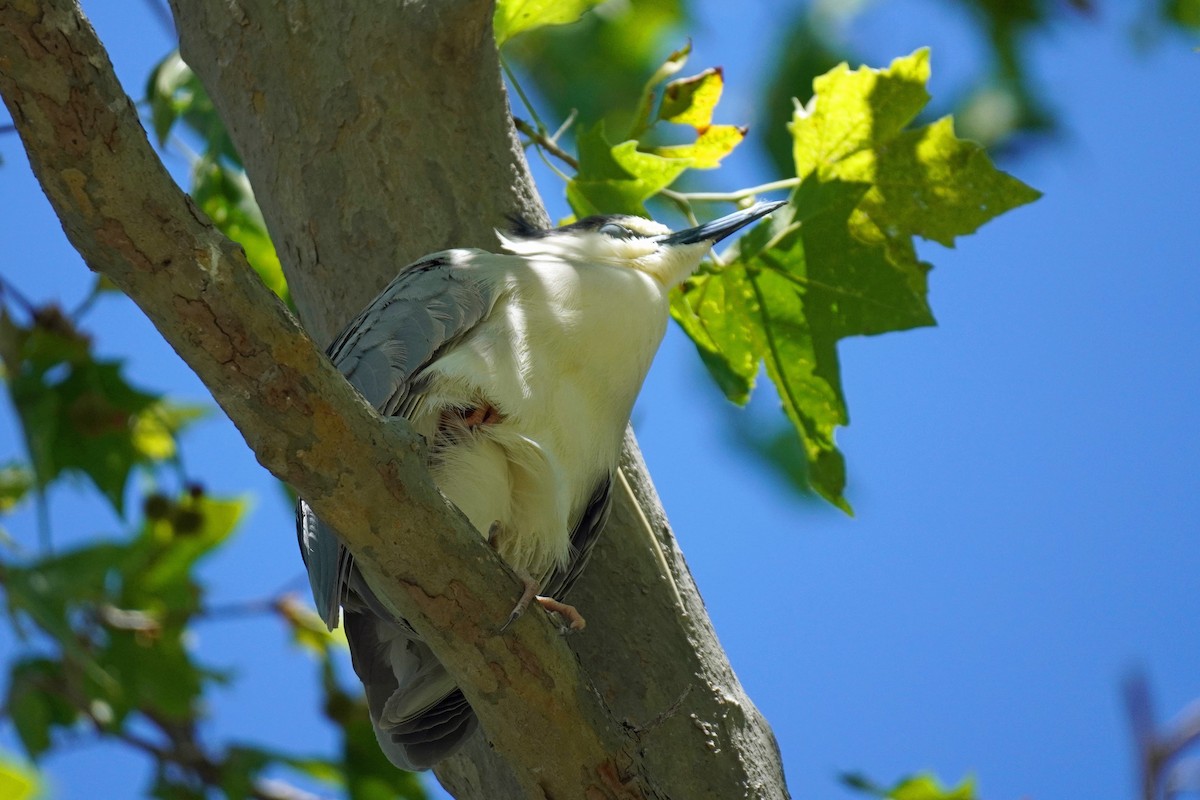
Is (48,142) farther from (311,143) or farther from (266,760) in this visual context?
(266,760)

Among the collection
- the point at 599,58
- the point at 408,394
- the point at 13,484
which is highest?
the point at 408,394

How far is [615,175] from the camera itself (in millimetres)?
2033

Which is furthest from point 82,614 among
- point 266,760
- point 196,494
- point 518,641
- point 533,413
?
point 518,641

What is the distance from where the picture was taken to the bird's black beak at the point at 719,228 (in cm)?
217

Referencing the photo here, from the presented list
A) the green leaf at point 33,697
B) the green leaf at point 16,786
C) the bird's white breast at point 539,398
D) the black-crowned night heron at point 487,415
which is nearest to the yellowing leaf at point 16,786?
the green leaf at point 16,786

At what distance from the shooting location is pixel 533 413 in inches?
69.2

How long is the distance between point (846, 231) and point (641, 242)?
0.39 m

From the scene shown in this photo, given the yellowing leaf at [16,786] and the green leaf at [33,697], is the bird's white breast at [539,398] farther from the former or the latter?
the green leaf at [33,697]

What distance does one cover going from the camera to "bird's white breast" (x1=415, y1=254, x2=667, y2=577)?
1725 mm

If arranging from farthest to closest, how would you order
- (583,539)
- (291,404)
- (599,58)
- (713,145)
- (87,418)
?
(599,58) → (87,418) → (713,145) → (583,539) → (291,404)

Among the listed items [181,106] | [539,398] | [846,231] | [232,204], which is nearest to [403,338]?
[539,398]

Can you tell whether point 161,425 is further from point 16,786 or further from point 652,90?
point 652,90

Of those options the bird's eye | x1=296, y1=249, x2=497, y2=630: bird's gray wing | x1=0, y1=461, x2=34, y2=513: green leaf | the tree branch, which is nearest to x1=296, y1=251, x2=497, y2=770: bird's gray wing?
x1=296, y1=249, x2=497, y2=630: bird's gray wing

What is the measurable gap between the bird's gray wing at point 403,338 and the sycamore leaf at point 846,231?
572 millimetres
